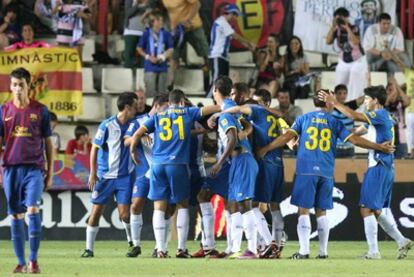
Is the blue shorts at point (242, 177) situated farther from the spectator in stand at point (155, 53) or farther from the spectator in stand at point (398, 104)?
the spectator in stand at point (155, 53)

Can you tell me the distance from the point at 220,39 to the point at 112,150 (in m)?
8.10

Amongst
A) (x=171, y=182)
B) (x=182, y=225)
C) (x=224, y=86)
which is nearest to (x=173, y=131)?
(x=171, y=182)

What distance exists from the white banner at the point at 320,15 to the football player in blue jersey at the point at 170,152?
Result: 10199 millimetres

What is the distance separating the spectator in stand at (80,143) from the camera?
2459 cm

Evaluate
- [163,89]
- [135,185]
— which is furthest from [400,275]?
[163,89]

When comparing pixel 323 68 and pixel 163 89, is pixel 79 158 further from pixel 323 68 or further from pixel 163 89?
pixel 323 68

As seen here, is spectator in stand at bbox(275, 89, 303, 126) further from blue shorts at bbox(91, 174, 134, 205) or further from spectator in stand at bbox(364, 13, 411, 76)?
blue shorts at bbox(91, 174, 134, 205)

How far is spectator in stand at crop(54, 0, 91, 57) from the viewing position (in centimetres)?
2645

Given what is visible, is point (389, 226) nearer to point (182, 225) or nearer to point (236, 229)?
point (236, 229)

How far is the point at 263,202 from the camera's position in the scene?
59.9ft

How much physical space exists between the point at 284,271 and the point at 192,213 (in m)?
7.86

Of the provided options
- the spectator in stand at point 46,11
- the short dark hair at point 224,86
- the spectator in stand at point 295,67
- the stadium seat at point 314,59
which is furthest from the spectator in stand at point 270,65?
the short dark hair at point 224,86

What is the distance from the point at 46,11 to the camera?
26.8 m

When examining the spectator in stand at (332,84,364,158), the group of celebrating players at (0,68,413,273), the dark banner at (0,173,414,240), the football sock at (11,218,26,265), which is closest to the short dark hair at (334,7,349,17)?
the spectator in stand at (332,84,364,158)
